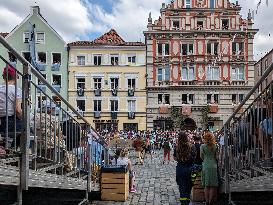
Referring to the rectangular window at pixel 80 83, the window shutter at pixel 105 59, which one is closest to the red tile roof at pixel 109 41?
the window shutter at pixel 105 59

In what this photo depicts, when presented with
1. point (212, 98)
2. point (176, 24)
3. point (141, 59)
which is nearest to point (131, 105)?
point (141, 59)

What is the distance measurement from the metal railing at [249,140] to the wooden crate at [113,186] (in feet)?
7.56

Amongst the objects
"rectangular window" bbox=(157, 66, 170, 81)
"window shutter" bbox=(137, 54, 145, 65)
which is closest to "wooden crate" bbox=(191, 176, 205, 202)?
"rectangular window" bbox=(157, 66, 170, 81)

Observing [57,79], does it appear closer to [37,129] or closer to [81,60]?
[81,60]

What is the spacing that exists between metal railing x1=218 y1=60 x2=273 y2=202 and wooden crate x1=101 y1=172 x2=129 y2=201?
7.56 ft

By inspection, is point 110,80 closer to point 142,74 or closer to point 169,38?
point 142,74

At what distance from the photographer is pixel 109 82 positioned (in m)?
50.2

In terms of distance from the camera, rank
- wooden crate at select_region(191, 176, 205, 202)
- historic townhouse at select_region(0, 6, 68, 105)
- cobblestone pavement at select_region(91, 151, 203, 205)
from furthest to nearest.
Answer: historic townhouse at select_region(0, 6, 68, 105)
wooden crate at select_region(191, 176, 205, 202)
cobblestone pavement at select_region(91, 151, 203, 205)

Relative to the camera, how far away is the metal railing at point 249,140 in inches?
221

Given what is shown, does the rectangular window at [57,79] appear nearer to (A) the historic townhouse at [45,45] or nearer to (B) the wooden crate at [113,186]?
(A) the historic townhouse at [45,45]

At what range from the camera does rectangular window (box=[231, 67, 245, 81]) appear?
50.1 metres

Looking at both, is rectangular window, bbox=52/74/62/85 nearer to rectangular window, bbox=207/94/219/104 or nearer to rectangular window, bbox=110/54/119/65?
rectangular window, bbox=110/54/119/65

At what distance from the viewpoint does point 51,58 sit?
49656 mm

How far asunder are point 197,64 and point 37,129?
4498cm
